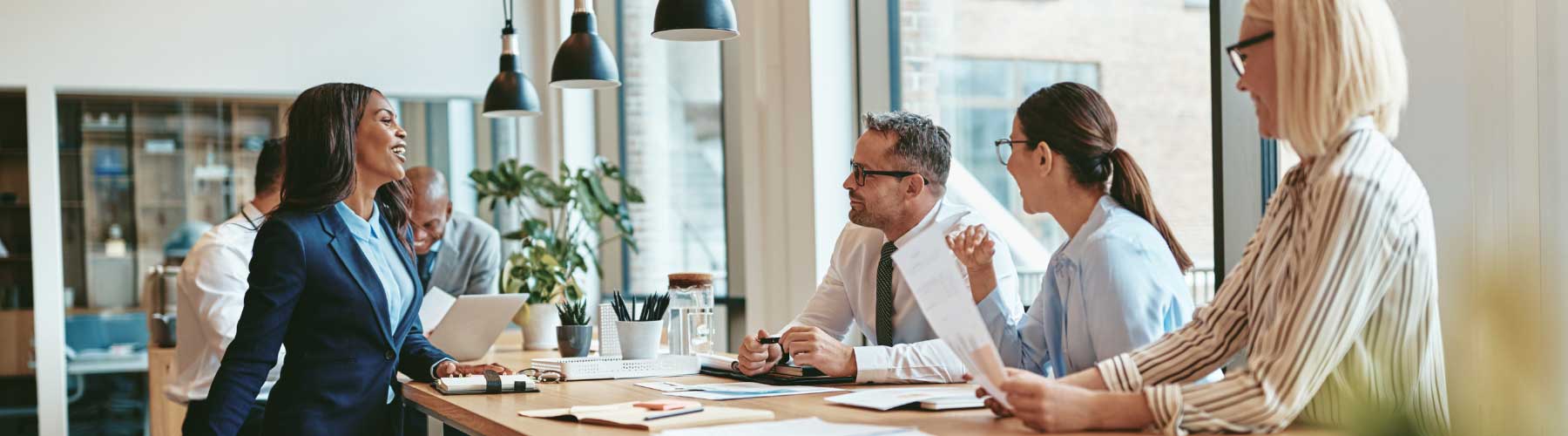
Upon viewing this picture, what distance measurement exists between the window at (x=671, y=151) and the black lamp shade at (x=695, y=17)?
2.93 m

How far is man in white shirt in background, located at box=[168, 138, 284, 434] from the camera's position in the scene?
3.23 metres

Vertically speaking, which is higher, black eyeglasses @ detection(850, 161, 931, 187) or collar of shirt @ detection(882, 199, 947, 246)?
black eyeglasses @ detection(850, 161, 931, 187)

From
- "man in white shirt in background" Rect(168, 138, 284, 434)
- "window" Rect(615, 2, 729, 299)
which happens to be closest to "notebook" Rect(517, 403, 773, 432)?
"man in white shirt in background" Rect(168, 138, 284, 434)

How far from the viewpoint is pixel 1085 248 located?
218 centimetres

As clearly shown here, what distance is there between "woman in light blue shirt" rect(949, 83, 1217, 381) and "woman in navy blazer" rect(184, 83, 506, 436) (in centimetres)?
121

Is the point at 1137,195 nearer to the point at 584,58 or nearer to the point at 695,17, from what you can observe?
the point at 695,17

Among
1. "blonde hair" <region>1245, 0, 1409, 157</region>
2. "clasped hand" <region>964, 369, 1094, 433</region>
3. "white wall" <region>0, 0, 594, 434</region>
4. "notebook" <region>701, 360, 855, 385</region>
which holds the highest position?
"white wall" <region>0, 0, 594, 434</region>

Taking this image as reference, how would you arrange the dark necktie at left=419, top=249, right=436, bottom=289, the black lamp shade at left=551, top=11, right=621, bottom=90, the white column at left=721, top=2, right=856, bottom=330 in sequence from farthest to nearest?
the white column at left=721, top=2, right=856, bottom=330 → the dark necktie at left=419, top=249, right=436, bottom=289 → the black lamp shade at left=551, top=11, right=621, bottom=90

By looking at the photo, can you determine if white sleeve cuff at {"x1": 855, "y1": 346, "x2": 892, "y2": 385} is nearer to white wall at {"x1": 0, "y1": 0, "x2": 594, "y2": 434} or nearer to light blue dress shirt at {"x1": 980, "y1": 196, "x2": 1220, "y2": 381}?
light blue dress shirt at {"x1": 980, "y1": 196, "x2": 1220, "y2": 381}

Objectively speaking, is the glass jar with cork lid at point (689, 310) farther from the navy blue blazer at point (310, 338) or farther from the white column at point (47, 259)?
the white column at point (47, 259)

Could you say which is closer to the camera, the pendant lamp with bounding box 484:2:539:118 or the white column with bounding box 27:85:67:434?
the pendant lamp with bounding box 484:2:539:118

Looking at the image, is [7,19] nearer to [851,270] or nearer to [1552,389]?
[851,270]

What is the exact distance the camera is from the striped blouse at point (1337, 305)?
1.44 m

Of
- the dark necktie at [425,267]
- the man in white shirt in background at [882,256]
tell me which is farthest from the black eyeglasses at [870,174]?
the dark necktie at [425,267]
